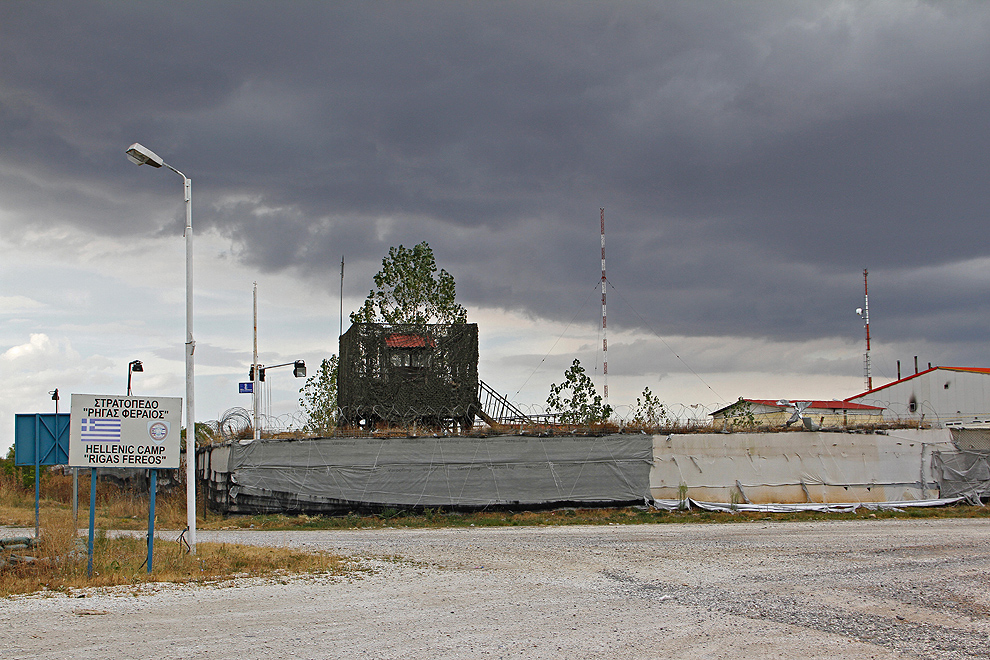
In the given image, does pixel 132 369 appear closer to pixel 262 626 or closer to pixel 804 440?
pixel 804 440

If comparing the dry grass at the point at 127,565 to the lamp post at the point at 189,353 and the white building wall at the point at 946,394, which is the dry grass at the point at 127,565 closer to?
the lamp post at the point at 189,353

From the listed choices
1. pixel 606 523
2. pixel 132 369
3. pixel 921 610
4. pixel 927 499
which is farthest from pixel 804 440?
pixel 132 369

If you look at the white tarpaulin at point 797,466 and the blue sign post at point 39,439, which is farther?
the white tarpaulin at point 797,466

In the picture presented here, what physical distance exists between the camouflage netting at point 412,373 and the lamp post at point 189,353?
17.9 meters

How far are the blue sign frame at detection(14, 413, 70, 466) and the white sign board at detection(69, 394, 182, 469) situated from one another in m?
4.76

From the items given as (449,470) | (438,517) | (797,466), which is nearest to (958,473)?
(797,466)

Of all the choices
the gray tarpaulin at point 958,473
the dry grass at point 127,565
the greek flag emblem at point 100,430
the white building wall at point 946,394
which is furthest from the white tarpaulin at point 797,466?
the white building wall at point 946,394

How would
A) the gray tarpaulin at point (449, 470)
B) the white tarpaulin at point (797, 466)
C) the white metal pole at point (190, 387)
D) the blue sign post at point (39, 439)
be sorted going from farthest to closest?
the white tarpaulin at point (797, 466) < the gray tarpaulin at point (449, 470) < the blue sign post at point (39, 439) < the white metal pole at point (190, 387)

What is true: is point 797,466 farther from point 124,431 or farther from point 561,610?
point 124,431

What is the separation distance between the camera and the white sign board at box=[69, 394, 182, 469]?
13336 millimetres

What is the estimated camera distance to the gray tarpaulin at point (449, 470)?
92.1 feet

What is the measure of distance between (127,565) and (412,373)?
68.9 ft

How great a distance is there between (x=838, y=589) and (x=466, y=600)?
5944 millimetres

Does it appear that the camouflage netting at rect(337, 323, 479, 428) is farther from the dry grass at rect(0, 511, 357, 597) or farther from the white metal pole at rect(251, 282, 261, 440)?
the dry grass at rect(0, 511, 357, 597)
